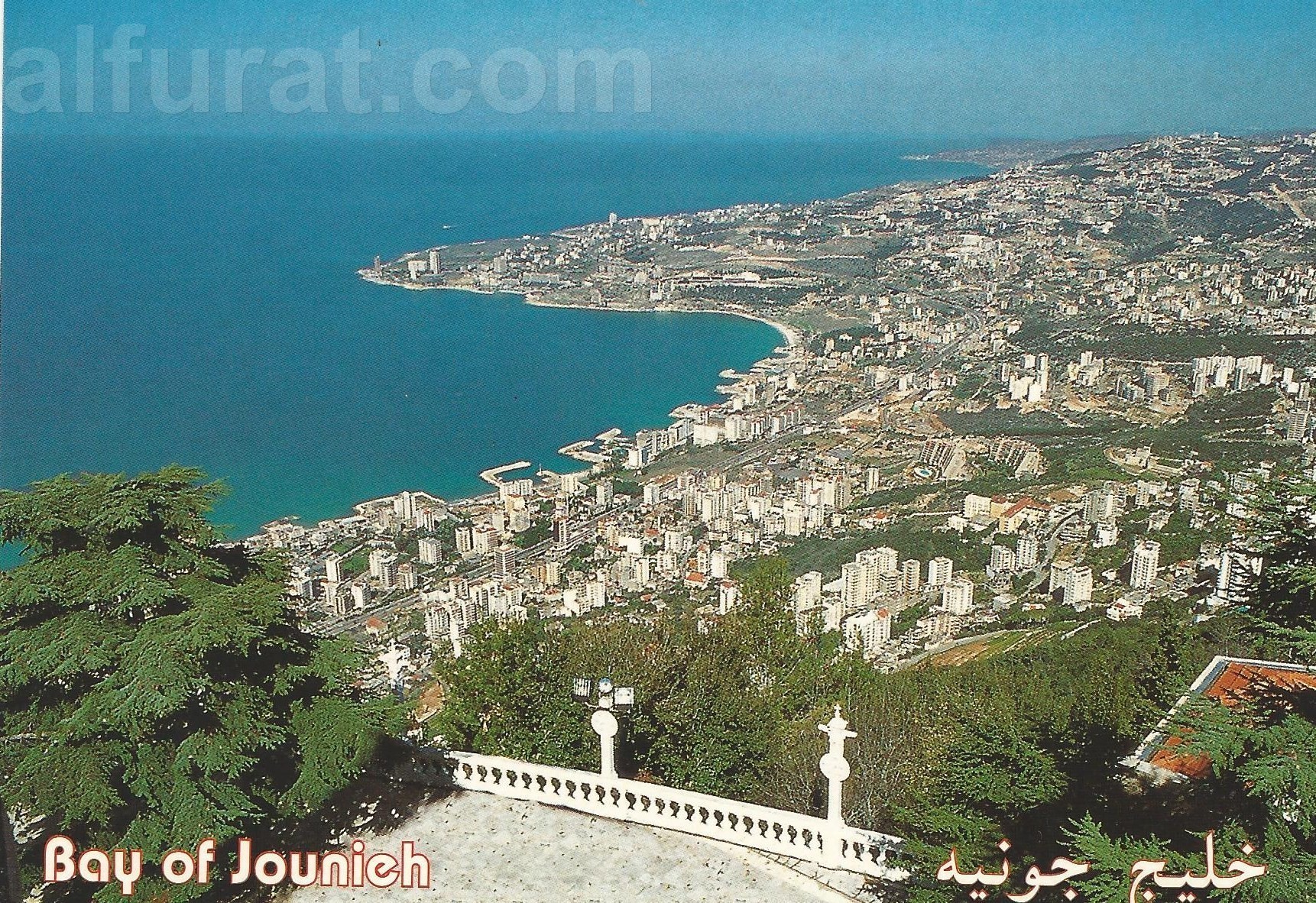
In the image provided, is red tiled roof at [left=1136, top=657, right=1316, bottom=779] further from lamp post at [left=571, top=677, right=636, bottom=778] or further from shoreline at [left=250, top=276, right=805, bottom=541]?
shoreline at [left=250, top=276, right=805, bottom=541]

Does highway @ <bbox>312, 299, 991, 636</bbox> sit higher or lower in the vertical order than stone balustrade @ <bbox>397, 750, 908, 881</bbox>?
lower

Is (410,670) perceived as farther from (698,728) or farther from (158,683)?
(158,683)

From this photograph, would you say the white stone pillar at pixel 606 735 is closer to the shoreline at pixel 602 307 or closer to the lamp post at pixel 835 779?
the lamp post at pixel 835 779

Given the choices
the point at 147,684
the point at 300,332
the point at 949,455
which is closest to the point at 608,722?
the point at 147,684

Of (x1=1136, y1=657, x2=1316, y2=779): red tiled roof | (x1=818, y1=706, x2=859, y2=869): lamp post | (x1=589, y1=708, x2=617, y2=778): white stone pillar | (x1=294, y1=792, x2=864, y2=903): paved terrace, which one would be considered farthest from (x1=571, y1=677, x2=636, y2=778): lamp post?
(x1=1136, y1=657, x2=1316, y2=779): red tiled roof

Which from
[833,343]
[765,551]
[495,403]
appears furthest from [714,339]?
[765,551]

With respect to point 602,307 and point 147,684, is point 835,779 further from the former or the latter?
point 602,307
